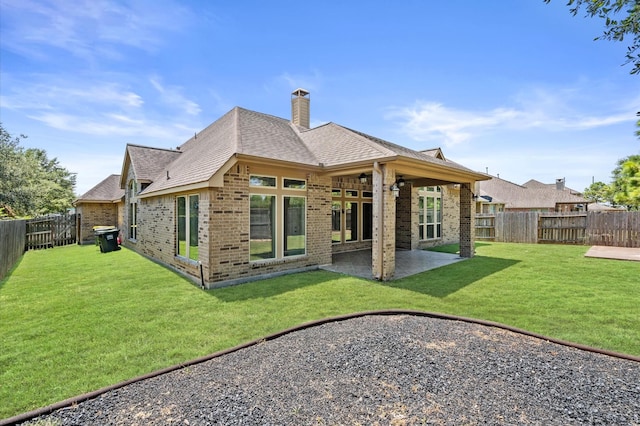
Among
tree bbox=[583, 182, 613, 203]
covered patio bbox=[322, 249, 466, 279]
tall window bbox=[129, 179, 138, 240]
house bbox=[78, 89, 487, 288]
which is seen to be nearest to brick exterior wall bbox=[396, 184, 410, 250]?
covered patio bbox=[322, 249, 466, 279]

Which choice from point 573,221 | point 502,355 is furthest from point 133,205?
point 573,221

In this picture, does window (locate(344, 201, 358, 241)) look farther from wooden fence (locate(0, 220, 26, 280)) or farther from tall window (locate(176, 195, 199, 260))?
wooden fence (locate(0, 220, 26, 280))

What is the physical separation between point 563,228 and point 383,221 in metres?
13.7

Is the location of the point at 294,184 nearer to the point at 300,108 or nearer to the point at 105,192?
the point at 300,108

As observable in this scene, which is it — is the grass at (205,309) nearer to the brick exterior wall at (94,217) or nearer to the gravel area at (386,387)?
the gravel area at (386,387)

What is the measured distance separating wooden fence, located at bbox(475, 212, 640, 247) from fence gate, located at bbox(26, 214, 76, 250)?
2527cm

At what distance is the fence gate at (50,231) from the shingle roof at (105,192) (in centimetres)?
150

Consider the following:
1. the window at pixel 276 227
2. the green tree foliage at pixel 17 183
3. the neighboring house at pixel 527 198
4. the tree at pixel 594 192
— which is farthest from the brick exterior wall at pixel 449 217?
the tree at pixel 594 192

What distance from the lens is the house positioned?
757 cm

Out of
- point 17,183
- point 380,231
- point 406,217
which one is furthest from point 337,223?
point 17,183

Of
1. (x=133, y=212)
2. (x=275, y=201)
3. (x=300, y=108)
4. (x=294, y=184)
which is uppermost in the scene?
(x=300, y=108)

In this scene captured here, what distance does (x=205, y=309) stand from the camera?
228 inches

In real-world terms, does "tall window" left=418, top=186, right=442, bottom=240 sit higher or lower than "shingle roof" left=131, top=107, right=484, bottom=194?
lower

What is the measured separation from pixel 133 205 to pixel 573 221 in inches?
900
